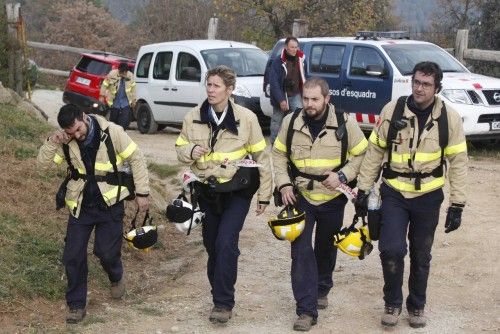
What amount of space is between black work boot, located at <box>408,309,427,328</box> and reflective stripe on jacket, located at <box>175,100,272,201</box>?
1.33 meters

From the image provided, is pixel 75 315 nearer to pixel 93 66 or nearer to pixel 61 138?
pixel 61 138

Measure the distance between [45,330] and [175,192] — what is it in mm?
5435

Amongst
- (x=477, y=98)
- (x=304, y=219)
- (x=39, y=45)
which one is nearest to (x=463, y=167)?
(x=304, y=219)

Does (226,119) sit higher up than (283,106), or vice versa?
(226,119)

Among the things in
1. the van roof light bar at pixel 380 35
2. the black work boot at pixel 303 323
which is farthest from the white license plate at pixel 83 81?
the black work boot at pixel 303 323

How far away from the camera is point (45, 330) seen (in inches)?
275

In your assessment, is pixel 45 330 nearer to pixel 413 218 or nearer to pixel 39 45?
pixel 413 218

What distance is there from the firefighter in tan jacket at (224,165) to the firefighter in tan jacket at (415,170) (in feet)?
2.63

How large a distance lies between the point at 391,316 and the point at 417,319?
0.66ft

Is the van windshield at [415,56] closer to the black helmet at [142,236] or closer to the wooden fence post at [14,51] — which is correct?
the wooden fence post at [14,51]

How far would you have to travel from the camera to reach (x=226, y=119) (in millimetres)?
7051

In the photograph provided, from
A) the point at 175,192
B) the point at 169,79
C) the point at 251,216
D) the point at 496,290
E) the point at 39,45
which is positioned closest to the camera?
the point at 496,290

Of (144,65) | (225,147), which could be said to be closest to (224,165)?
(225,147)

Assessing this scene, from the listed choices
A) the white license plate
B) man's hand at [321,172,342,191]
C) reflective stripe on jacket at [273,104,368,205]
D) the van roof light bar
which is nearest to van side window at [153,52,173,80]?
the white license plate
